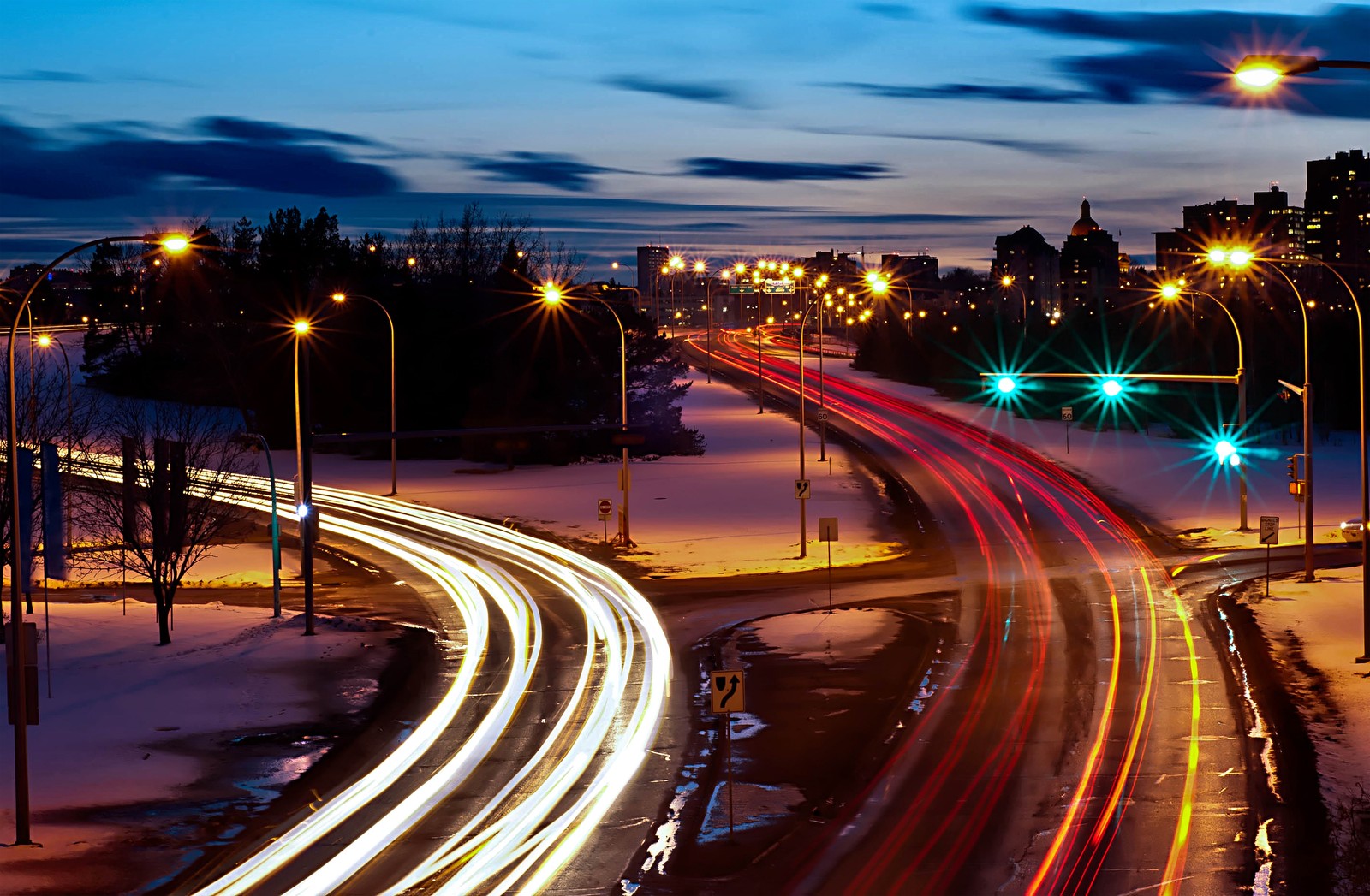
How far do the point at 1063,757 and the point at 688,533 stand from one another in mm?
31518

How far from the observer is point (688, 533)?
53.3m

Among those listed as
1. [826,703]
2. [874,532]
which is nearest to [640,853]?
[826,703]

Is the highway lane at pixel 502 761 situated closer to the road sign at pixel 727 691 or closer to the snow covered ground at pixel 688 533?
the road sign at pixel 727 691

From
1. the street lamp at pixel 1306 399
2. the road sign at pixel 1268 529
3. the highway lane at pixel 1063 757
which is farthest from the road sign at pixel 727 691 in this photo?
the road sign at pixel 1268 529

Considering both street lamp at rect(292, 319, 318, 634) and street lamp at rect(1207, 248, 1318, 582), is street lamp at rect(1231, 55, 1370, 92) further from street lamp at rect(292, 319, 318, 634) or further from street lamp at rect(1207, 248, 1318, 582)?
street lamp at rect(292, 319, 318, 634)

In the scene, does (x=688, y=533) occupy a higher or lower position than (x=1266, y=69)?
lower

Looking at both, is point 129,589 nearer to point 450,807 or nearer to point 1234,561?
point 450,807

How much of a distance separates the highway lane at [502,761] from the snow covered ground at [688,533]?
315 centimetres

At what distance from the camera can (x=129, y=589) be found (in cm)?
4525

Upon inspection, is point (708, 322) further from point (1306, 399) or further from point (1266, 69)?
point (1266, 69)

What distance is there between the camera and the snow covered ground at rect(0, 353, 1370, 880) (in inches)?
955

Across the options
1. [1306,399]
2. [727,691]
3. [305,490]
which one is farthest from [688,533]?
[727,691]

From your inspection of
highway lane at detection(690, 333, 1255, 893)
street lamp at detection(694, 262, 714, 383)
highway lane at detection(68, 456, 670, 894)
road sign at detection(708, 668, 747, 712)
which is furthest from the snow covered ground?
road sign at detection(708, 668, 747, 712)

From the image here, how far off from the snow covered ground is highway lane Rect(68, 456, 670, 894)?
3.15 m
